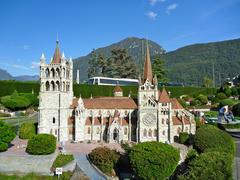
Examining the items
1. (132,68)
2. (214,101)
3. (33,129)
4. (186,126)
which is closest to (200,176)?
(186,126)

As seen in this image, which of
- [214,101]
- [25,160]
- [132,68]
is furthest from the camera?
[132,68]

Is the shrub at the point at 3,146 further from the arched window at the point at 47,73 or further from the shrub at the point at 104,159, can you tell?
the arched window at the point at 47,73

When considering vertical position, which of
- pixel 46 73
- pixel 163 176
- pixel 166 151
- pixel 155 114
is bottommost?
pixel 163 176

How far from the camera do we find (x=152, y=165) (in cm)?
4006

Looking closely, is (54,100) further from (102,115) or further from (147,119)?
(147,119)

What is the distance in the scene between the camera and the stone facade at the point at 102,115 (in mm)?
59625

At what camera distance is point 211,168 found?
3381 cm

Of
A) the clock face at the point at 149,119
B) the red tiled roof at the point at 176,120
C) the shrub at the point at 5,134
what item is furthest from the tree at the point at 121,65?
the shrub at the point at 5,134

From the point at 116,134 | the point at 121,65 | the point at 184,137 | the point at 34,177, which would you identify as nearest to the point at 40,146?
the point at 34,177

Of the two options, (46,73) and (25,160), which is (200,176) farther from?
(46,73)

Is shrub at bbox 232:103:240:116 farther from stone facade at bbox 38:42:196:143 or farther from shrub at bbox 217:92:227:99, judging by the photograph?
stone facade at bbox 38:42:196:143

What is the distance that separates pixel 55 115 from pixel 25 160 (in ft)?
55.9

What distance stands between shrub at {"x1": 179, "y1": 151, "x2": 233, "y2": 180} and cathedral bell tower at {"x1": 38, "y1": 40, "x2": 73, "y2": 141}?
3156cm

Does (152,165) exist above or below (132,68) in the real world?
below
